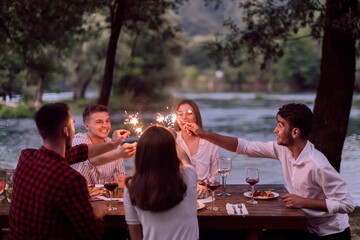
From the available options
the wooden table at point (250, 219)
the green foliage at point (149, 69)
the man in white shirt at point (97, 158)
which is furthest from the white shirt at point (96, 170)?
the green foliage at point (149, 69)

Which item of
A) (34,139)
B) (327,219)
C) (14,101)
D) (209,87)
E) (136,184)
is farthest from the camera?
(209,87)

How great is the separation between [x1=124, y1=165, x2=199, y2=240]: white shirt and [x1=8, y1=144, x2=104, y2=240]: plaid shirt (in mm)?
276

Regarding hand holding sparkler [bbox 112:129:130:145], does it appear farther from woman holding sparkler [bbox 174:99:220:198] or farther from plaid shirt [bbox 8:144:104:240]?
plaid shirt [bbox 8:144:104:240]

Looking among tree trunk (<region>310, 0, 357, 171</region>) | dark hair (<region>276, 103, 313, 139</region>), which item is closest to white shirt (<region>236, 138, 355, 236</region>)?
dark hair (<region>276, 103, 313, 139</region>)

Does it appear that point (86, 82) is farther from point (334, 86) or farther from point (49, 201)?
point (49, 201)

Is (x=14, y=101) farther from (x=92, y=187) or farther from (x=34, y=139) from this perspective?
(x=92, y=187)

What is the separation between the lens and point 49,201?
103 inches

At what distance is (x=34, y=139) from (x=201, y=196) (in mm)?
28277

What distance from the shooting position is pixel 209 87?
71.4 m

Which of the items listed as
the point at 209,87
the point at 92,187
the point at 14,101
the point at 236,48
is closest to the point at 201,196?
the point at 92,187

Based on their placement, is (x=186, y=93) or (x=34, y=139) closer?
(x=34, y=139)

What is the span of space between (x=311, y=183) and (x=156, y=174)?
1355mm

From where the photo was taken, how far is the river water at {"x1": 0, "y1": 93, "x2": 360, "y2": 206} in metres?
19.2

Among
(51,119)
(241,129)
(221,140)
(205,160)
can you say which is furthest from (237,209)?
(241,129)
